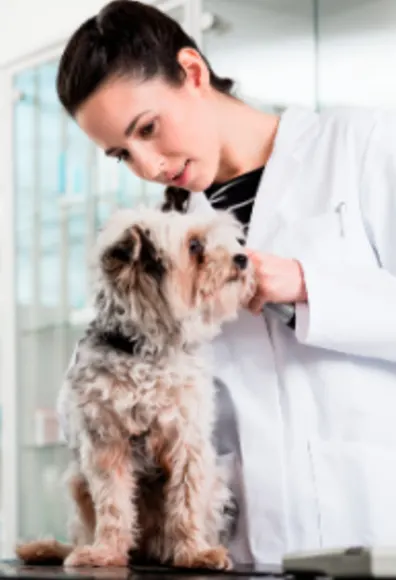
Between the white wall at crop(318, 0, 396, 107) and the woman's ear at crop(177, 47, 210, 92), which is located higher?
the white wall at crop(318, 0, 396, 107)

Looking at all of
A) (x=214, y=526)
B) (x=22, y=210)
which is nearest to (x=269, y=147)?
(x=214, y=526)

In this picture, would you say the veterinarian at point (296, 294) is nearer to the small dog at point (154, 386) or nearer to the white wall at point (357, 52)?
the small dog at point (154, 386)

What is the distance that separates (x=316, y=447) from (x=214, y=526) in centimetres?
19

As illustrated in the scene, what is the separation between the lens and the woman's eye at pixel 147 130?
1.54 meters

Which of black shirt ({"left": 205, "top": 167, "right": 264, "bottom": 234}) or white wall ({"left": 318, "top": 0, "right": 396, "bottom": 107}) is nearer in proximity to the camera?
black shirt ({"left": 205, "top": 167, "right": 264, "bottom": 234})

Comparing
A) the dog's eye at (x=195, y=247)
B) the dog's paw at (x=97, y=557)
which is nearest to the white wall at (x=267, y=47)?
the dog's eye at (x=195, y=247)

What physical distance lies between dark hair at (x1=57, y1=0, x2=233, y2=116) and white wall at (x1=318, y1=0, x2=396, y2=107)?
133cm

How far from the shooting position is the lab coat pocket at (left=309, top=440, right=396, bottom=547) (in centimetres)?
150

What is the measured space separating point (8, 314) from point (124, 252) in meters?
2.55

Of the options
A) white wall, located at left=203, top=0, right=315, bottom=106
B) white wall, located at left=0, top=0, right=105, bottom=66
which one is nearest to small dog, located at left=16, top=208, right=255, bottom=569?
white wall, located at left=203, top=0, right=315, bottom=106

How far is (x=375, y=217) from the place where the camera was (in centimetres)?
156

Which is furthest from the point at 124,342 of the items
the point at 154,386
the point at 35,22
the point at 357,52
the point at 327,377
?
the point at 35,22

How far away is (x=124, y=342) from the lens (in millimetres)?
1438

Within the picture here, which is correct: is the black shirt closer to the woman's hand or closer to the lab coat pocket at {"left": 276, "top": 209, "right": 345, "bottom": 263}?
the lab coat pocket at {"left": 276, "top": 209, "right": 345, "bottom": 263}
